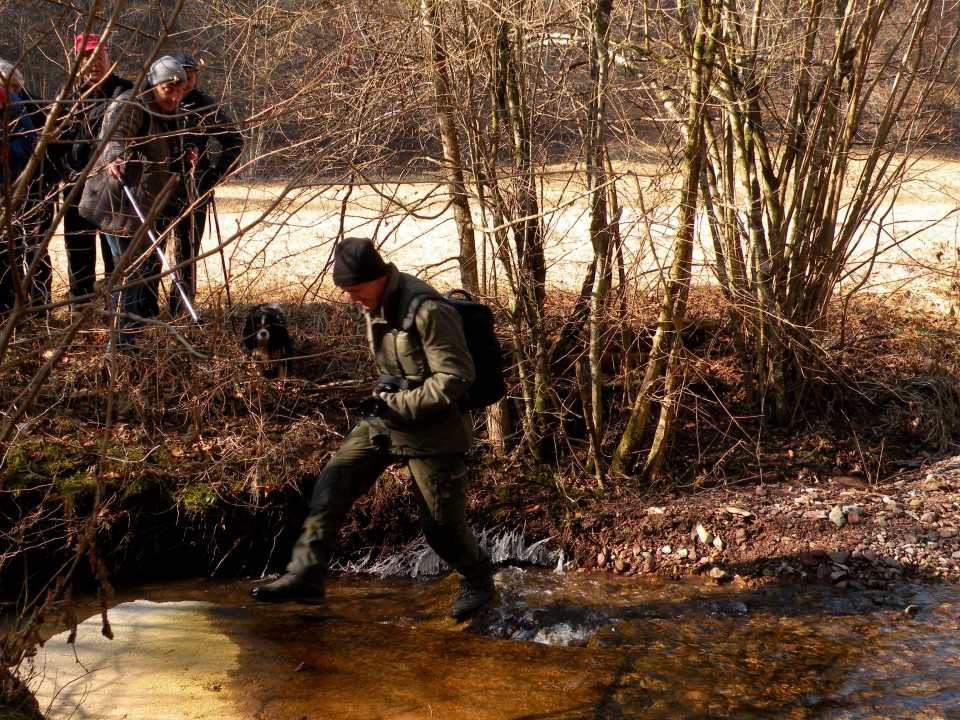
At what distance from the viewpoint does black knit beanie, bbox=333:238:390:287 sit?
4.11 m

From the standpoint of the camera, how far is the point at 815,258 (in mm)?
6363

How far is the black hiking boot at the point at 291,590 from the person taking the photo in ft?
14.3

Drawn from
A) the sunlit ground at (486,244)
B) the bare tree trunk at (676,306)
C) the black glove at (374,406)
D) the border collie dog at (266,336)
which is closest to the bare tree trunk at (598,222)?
the sunlit ground at (486,244)

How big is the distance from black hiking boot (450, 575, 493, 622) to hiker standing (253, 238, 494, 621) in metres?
0.31

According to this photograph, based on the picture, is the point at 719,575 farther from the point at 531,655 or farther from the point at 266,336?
the point at 266,336

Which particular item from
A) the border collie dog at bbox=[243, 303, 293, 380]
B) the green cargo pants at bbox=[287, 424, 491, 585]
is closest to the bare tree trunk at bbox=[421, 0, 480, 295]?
the border collie dog at bbox=[243, 303, 293, 380]

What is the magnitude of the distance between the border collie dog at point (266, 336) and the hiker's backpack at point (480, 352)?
2.35 metres

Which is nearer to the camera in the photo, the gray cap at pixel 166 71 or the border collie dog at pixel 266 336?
the gray cap at pixel 166 71

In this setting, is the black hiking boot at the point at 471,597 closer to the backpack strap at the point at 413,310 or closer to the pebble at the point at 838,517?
the backpack strap at the point at 413,310

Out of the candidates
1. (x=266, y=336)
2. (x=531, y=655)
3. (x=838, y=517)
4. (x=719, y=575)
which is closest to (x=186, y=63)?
(x=266, y=336)

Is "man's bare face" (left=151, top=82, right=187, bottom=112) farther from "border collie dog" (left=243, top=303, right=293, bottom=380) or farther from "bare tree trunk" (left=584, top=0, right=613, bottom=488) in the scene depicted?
"bare tree trunk" (left=584, top=0, right=613, bottom=488)

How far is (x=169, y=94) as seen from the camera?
5.83m

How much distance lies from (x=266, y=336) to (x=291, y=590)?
2.60 meters

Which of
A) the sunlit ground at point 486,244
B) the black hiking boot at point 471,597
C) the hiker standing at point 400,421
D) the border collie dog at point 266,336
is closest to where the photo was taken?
the hiker standing at point 400,421
